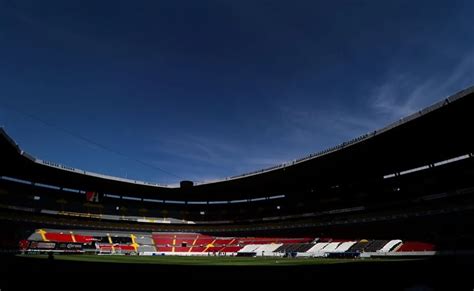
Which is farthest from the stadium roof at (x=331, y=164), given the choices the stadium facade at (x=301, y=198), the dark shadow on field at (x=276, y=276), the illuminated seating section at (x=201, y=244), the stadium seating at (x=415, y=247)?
the dark shadow on field at (x=276, y=276)

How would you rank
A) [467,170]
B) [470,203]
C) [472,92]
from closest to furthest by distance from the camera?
[472,92] → [470,203] → [467,170]

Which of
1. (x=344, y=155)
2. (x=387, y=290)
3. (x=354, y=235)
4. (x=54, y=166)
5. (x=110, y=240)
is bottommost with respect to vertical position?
(x=387, y=290)

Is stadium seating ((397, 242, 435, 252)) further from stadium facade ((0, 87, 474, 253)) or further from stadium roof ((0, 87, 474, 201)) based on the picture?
stadium roof ((0, 87, 474, 201))

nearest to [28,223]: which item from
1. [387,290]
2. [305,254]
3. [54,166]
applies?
[54,166]

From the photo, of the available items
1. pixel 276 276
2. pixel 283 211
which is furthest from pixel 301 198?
pixel 276 276

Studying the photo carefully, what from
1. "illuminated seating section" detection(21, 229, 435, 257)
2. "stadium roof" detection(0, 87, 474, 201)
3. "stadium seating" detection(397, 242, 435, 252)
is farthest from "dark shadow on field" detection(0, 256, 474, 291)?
"illuminated seating section" detection(21, 229, 435, 257)

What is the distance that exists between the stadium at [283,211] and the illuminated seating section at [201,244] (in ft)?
0.62

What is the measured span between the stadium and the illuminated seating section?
0.62ft

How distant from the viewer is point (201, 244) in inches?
2454

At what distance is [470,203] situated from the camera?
1244 inches

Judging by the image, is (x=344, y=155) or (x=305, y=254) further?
(x=305, y=254)

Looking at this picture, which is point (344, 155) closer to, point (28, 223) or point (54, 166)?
point (54, 166)

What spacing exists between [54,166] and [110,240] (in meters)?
18.6

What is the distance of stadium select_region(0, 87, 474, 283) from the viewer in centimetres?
3092
